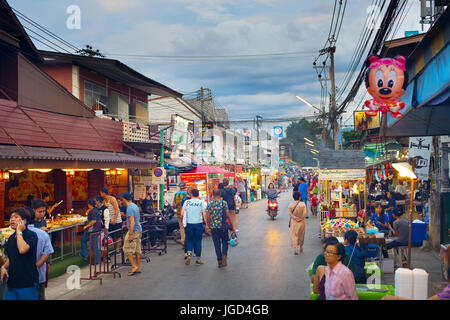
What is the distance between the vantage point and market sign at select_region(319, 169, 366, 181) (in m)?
15.3

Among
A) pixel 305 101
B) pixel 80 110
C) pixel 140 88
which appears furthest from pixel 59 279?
pixel 305 101

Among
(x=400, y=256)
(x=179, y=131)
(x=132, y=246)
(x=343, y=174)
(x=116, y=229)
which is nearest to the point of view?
(x=132, y=246)

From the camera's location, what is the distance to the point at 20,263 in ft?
19.7

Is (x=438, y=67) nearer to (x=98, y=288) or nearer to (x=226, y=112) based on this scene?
(x=98, y=288)

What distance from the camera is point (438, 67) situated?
7305 mm

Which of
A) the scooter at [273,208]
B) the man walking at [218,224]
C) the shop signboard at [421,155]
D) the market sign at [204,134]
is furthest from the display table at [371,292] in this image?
the market sign at [204,134]

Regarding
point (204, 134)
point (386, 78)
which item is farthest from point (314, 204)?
point (386, 78)

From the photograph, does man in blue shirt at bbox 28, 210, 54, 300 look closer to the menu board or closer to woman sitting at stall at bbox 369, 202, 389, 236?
woman sitting at stall at bbox 369, 202, 389, 236

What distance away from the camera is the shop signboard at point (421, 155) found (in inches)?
555

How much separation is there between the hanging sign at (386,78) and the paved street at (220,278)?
4314 mm

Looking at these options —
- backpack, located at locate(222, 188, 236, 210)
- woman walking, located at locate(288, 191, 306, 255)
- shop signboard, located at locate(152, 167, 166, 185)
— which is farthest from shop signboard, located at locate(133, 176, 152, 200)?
woman walking, located at locate(288, 191, 306, 255)

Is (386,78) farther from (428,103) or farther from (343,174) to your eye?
(343,174)

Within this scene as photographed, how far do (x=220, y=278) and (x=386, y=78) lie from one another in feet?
18.6

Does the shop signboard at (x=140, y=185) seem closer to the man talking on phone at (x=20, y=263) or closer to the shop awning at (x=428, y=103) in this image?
the shop awning at (x=428, y=103)
